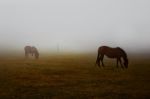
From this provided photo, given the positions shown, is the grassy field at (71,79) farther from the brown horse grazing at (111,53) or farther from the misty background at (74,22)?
the misty background at (74,22)

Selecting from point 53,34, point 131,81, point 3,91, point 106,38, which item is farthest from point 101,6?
point 3,91

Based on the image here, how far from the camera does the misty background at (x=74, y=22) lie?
29.7 feet

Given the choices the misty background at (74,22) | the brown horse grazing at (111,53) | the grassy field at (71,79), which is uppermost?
the misty background at (74,22)

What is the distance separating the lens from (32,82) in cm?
780

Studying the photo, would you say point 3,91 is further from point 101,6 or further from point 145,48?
point 145,48

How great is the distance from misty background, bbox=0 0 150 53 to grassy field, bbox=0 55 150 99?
64 cm

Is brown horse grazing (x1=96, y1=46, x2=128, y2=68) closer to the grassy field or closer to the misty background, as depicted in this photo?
the grassy field

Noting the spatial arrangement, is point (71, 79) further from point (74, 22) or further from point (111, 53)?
point (111, 53)

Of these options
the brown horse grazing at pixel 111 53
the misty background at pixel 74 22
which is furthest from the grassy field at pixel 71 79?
the misty background at pixel 74 22

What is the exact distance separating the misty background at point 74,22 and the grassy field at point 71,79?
637 mm

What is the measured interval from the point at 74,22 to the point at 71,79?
1.97 meters

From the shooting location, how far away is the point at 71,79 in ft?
26.7

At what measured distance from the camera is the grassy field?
681 cm

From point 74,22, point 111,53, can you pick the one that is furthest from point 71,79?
point 111,53
